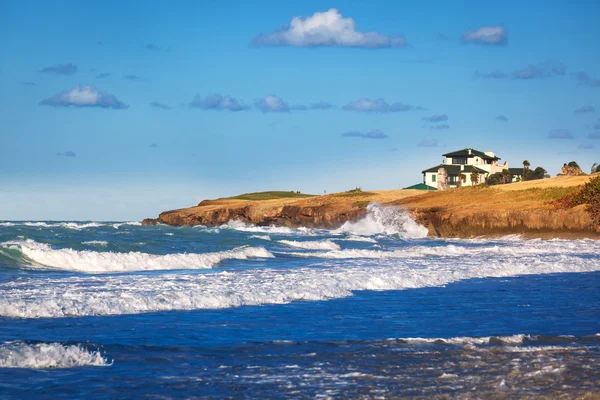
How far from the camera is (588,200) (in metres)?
49.8

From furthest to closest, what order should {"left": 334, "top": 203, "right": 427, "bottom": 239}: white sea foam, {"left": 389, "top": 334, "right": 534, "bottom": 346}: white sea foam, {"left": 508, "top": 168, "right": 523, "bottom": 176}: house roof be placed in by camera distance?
{"left": 508, "top": 168, "right": 523, "bottom": 176}: house roof < {"left": 334, "top": 203, "right": 427, "bottom": 239}: white sea foam < {"left": 389, "top": 334, "right": 534, "bottom": 346}: white sea foam

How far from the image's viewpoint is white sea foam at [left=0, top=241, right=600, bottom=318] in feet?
55.5

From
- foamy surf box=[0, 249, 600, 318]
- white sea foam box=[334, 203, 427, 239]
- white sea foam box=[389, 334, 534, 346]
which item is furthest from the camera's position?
white sea foam box=[334, 203, 427, 239]

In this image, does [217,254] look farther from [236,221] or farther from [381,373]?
[236,221]

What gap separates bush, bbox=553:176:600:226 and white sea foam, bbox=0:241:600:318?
1786cm

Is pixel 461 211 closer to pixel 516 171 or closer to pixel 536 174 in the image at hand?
pixel 536 174

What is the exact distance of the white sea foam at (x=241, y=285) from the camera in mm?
16922

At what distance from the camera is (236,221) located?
290ft

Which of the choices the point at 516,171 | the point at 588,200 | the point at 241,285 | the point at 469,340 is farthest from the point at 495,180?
the point at 469,340

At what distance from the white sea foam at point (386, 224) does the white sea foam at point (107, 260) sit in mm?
29671

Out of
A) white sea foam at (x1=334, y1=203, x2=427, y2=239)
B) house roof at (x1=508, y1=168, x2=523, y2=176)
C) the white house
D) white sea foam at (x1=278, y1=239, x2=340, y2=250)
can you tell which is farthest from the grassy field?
white sea foam at (x1=278, y1=239, x2=340, y2=250)

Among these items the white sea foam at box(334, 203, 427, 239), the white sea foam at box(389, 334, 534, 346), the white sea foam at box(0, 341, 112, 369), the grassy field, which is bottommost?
the white sea foam at box(389, 334, 534, 346)

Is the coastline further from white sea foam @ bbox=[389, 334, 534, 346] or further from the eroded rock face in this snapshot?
white sea foam @ bbox=[389, 334, 534, 346]

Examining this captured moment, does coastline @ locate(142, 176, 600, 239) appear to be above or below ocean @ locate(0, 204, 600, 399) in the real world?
above
